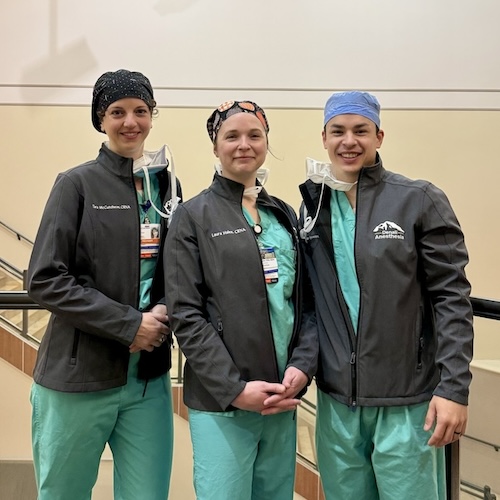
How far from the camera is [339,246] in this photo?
1547 millimetres

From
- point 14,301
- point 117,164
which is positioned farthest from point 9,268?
point 117,164

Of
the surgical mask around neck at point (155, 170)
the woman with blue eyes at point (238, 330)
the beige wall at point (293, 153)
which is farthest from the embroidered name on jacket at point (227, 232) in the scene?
the beige wall at point (293, 153)

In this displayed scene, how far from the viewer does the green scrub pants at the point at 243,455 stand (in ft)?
4.65

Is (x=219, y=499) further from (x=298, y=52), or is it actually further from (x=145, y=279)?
(x=298, y=52)

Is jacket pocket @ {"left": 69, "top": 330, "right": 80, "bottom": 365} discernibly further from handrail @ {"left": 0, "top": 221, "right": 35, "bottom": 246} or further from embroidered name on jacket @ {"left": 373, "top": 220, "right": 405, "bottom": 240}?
handrail @ {"left": 0, "top": 221, "right": 35, "bottom": 246}

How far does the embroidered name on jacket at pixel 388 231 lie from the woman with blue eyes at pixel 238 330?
0.26 meters

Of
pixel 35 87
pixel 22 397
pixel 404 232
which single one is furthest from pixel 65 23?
pixel 404 232

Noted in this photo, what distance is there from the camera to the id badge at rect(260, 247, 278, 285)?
1486 mm

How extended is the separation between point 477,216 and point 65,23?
18.6ft

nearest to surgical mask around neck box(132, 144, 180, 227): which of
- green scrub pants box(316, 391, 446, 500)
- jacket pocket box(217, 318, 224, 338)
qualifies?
jacket pocket box(217, 318, 224, 338)

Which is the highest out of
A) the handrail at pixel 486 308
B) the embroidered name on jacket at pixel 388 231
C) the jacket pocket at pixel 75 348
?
the embroidered name on jacket at pixel 388 231

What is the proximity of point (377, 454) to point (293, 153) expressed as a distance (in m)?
5.08

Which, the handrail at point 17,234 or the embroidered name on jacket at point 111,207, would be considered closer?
the embroidered name on jacket at point 111,207

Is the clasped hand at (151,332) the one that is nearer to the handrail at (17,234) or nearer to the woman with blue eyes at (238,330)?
the woman with blue eyes at (238,330)
